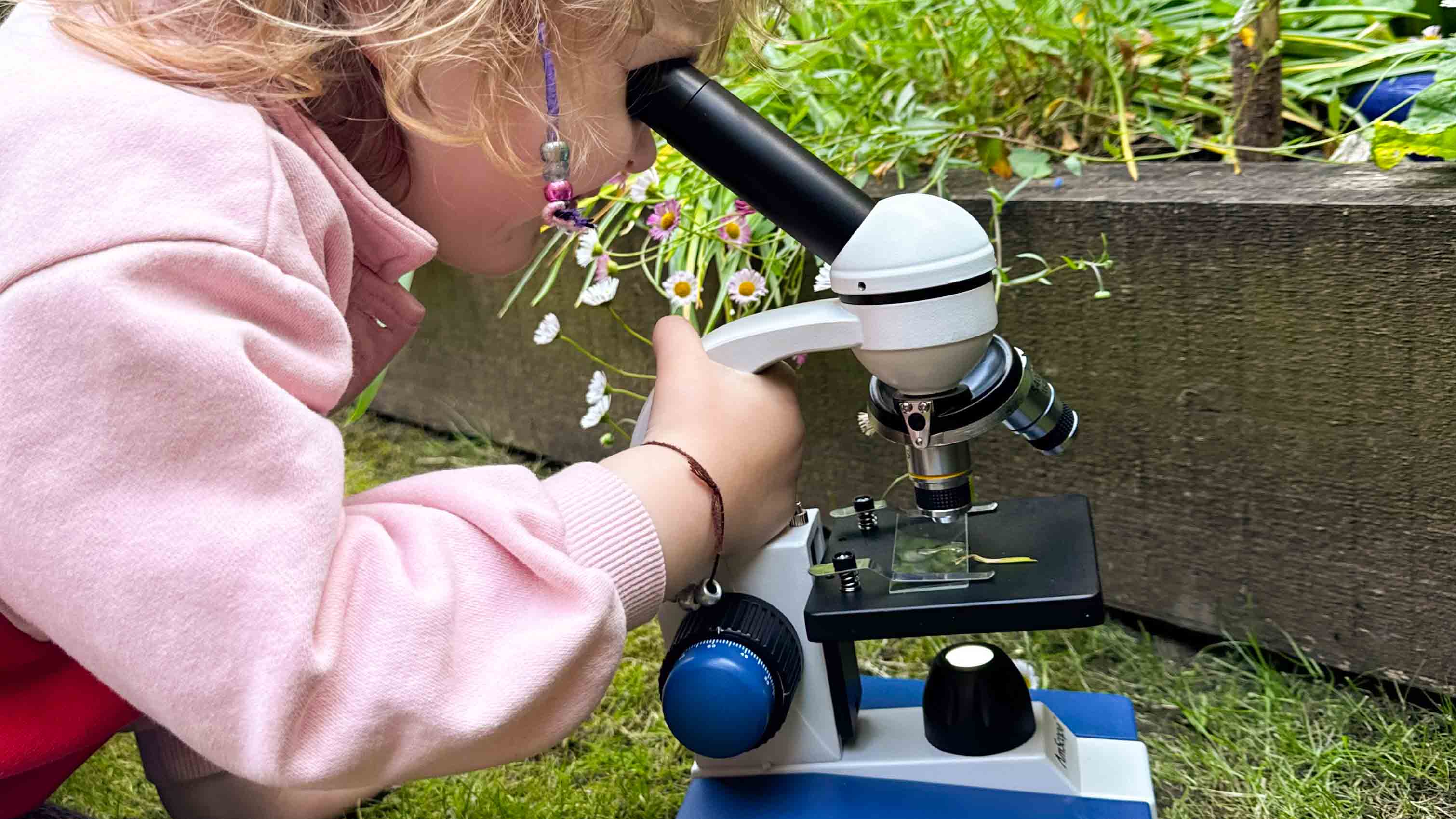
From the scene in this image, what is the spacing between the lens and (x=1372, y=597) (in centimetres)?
108

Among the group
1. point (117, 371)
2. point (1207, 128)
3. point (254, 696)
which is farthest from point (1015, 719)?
point (1207, 128)

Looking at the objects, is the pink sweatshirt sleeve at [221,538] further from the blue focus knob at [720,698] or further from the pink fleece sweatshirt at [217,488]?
the blue focus knob at [720,698]

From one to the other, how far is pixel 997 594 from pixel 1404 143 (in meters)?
0.57

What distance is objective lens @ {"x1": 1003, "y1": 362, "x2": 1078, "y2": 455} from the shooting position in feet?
2.67

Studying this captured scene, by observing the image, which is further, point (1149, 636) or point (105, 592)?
point (1149, 636)

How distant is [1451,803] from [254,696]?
877 mm

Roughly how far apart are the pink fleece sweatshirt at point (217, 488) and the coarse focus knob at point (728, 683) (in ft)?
0.35

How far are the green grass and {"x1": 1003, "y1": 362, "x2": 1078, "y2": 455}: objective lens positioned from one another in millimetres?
361

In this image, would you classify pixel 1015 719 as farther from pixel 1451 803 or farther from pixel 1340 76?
pixel 1340 76

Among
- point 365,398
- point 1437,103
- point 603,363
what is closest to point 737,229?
point 603,363

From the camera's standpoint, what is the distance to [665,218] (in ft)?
3.96

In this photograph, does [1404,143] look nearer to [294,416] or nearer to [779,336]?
[779,336]

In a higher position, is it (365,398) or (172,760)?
(365,398)

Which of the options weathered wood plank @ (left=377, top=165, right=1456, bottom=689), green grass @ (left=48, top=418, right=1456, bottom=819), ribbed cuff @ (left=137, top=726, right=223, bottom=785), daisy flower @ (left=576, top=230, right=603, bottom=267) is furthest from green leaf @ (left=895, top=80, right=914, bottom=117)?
ribbed cuff @ (left=137, top=726, right=223, bottom=785)
